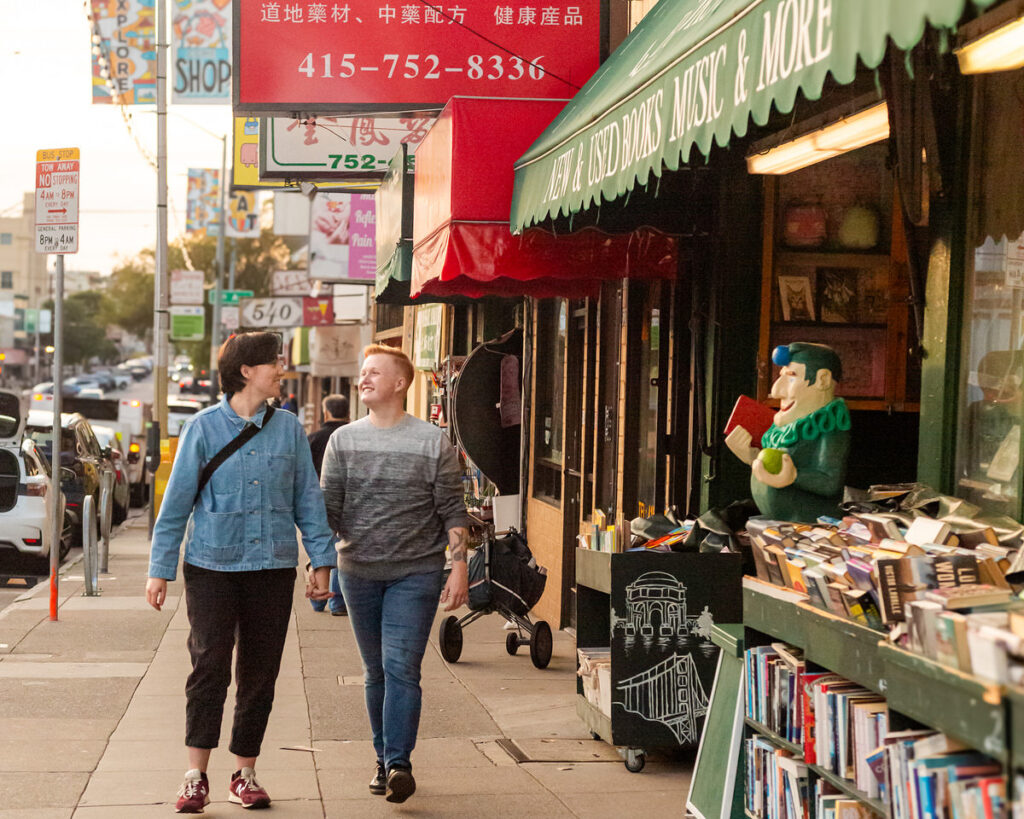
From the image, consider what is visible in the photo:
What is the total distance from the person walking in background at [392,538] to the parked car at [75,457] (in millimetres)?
11382

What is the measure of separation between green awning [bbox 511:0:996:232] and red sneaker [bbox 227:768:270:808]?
9.23 feet

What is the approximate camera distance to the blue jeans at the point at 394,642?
5852 millimetres

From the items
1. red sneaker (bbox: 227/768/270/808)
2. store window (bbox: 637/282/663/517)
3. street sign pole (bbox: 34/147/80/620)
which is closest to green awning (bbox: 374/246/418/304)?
store window (bbox: 637/282/663/517)

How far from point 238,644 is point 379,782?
0.90 metres

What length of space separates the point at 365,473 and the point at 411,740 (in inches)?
45.3

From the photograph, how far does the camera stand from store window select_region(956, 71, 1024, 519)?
4887mm

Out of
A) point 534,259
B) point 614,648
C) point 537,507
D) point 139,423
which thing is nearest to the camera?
point 614,648

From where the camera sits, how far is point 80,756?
6633 millimetres

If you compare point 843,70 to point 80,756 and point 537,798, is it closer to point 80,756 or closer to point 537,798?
point 537,798

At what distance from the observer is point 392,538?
590cm

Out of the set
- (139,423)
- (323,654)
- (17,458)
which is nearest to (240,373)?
(323,654)

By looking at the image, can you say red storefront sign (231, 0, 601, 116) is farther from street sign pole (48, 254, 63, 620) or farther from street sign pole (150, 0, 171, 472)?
street sign pole (150, 0, 171, 472)

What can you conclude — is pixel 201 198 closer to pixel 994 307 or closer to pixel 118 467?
pixel 118 467

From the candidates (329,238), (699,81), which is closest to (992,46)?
(699,81)
